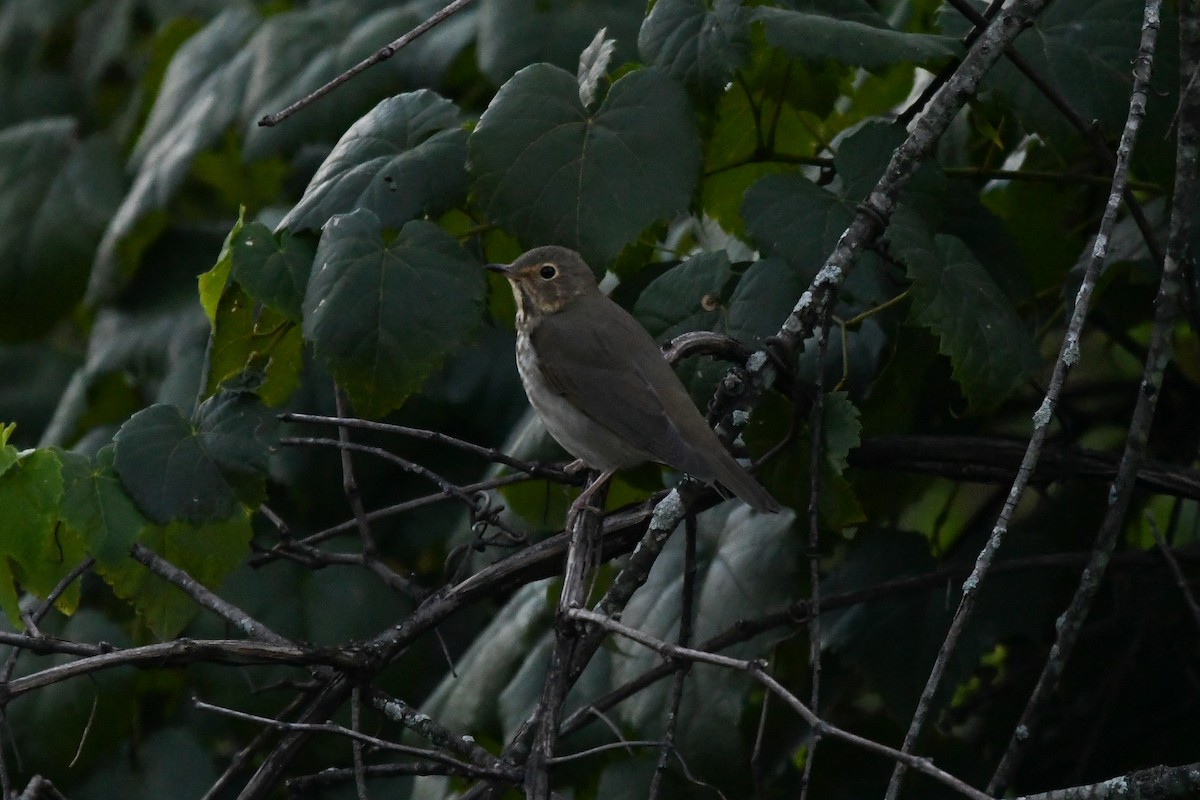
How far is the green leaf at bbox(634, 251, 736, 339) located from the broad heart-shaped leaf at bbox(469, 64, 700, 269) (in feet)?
0.49

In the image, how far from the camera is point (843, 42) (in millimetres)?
2973

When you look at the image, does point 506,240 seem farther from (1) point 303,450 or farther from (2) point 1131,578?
(2) point 1131,578

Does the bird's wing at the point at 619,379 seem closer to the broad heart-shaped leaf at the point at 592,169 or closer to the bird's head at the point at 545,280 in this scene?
the bird's head at the point at 545,280

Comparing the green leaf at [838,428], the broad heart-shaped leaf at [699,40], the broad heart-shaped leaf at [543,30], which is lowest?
the green leaf at [838,428]

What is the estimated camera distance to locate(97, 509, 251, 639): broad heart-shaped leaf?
10.0ft

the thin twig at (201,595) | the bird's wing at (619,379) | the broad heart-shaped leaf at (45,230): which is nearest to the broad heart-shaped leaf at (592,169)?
the bird's wing at (619,379)

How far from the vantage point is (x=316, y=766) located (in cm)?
450

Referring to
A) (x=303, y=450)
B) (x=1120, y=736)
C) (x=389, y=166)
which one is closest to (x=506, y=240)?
(x=389, y=166)

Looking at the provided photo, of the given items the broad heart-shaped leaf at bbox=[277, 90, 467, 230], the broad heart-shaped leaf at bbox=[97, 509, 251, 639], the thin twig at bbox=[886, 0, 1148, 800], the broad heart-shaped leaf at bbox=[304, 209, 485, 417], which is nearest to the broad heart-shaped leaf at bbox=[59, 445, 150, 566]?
the broad heart-shaped leaf at bbox=[97, 509, 251, 639]

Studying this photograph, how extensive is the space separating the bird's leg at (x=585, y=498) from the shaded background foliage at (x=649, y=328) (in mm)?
189

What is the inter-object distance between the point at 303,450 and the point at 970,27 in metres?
2.30

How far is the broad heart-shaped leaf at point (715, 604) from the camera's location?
11.2 feet

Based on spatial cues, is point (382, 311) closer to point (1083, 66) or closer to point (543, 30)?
point (543, 30)

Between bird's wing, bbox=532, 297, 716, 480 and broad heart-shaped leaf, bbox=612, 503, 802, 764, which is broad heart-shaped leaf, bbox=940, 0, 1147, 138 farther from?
broad heart-shaped leaf, bbox=612, 503, 802, 764
